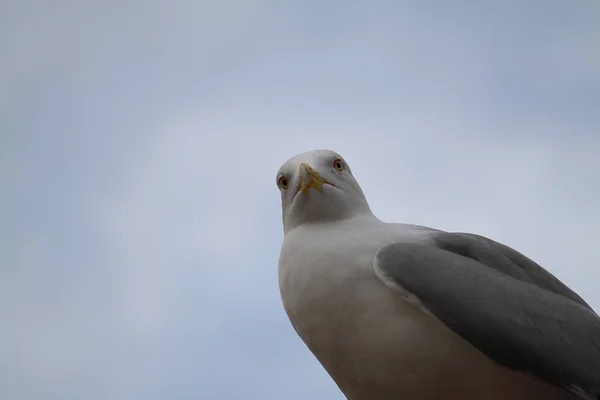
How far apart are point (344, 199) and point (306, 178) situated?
0.15 meters

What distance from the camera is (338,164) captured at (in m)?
2.41

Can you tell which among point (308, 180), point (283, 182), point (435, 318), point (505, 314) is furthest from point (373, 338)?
point (283, 182)

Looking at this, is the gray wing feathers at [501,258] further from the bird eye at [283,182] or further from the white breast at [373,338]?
the bird eye at [283,182]

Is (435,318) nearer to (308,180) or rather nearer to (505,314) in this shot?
(505,314)

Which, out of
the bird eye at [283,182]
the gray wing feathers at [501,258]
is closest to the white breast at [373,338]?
the gray wing feathers at [501,258]

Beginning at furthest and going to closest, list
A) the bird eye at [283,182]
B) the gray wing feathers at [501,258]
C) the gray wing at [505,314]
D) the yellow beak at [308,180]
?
the bird eye at [283,182] → the yellow beak at [308,180] → the gray wing feathers at [501,258] → the gray wing at [505,314]

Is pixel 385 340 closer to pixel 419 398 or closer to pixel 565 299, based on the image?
pixel 419 398

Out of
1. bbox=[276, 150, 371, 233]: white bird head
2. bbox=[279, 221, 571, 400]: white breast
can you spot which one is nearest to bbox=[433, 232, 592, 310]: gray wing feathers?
bbox=[279, 221, 571, 400]: white breast

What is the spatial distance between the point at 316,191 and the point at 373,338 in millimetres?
568

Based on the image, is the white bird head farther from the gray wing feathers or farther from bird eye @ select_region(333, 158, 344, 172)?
the gray wing feathers

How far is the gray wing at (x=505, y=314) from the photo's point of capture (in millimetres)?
1669

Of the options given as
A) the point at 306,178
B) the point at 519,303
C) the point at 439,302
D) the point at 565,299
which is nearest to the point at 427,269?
the point at 439,302

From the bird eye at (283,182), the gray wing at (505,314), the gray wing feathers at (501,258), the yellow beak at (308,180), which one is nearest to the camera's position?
the gray wing at (505,314)

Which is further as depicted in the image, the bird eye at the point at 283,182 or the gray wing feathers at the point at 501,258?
the bird eye at the point at 283,182
